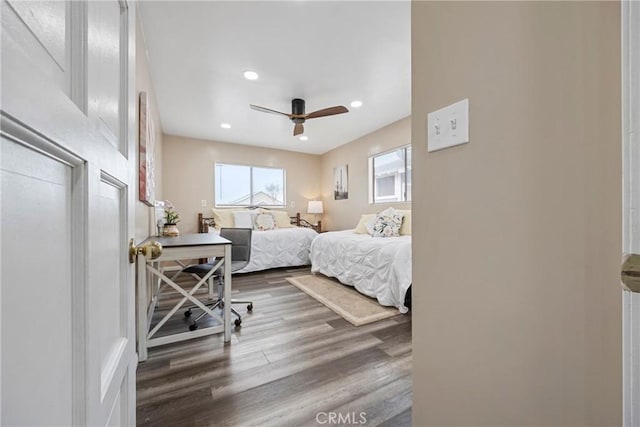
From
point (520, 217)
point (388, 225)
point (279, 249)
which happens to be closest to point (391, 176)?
point (388, 225)

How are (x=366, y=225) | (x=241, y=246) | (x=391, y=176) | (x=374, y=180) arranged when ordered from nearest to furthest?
(x=241, y=246), (x=366, y=225), (x=391, y=176), (x=374, y=180)

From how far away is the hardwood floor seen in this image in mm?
1279

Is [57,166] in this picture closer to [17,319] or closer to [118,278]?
[17,319]

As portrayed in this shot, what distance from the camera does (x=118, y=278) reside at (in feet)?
2.06

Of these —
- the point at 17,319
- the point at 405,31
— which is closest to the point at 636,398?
the point at 17,319

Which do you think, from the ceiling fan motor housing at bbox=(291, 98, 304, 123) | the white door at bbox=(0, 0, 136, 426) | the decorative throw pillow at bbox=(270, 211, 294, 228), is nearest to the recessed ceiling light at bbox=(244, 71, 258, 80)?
the ceiling fan motor housing at bbox=(291, 98, 304, 123)

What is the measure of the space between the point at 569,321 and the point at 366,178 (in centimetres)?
433

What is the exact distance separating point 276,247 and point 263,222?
74 cm

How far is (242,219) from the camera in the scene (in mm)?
4891

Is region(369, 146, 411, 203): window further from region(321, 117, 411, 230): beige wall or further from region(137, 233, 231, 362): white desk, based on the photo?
region(137, 233, 231, 362): white desk

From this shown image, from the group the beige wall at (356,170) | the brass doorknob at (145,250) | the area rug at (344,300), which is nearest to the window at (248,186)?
the beige wall at (356,170)

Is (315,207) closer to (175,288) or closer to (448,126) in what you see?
(175,288)

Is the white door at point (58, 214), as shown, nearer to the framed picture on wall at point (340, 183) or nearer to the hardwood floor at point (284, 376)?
the hardwood floor at point (284, 376)

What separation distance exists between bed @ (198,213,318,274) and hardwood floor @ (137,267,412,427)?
192 centimetres
